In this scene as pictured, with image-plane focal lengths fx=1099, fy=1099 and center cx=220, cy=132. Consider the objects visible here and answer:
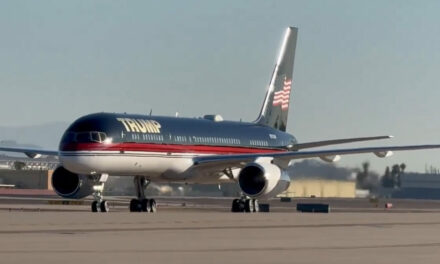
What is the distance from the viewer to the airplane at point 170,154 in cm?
4938

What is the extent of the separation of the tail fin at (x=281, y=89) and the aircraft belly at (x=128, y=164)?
10829mm

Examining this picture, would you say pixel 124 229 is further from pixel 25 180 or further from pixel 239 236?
pixel 25 180

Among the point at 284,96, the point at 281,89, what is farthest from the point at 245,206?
the point at 284,96

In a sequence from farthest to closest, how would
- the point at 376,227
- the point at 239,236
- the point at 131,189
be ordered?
the point at 131,189
the point at 376,227
the point at 239,236

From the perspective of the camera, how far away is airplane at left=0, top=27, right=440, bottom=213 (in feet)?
162

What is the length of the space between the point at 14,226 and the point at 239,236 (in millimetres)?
7967

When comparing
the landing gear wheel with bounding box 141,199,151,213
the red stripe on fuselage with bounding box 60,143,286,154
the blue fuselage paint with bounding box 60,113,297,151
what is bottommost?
the landing gear wheel with bounding box 141,199,151,213

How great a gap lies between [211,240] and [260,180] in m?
23.9

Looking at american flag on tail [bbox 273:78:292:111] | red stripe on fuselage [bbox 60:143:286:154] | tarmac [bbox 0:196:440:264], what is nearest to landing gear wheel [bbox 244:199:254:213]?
red stripe on fuselage [bbox 60:143:286:154]

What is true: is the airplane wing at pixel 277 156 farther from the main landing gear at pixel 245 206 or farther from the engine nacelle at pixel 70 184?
the engine nacelle at pixel 70 184

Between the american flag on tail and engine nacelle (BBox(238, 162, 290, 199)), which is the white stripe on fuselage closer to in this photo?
engine nacelle (BBox(238, 162, 290, 199))

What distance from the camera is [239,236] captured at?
31.0 metres

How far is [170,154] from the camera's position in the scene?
53094 mm

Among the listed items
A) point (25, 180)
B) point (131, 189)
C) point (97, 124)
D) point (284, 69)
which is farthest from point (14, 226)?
point (25, 180)
